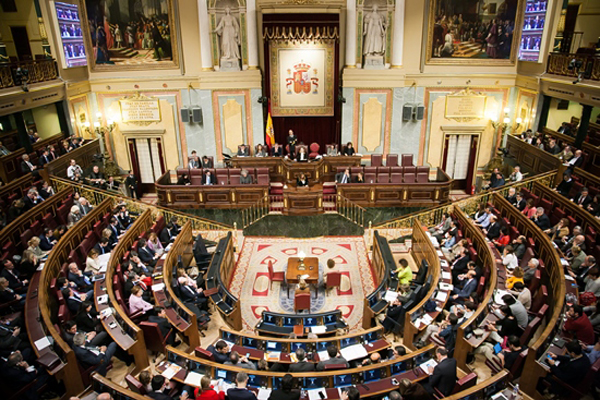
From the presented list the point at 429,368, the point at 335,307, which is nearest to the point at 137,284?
the point at 335,307

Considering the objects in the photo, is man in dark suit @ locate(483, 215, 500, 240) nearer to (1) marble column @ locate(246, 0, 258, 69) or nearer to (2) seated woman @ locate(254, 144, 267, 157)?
(2) seated woman @ locate(254, 144, 267, 157)

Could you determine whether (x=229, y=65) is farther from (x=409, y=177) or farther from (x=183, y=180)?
(x=409, y=177)

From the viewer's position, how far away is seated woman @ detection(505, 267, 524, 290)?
7672 mm

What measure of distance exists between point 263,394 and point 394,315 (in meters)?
3.18

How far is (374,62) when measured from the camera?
14125 mm

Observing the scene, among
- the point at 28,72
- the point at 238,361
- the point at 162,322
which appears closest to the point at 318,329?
the point at 238,361

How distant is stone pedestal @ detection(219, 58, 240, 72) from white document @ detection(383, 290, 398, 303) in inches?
372

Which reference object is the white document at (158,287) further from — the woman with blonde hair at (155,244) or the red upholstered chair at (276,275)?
the red upholstered chair at (276,275)

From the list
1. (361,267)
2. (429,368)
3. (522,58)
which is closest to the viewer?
(429,368)

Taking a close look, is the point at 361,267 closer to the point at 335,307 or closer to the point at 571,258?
the point at 335,307

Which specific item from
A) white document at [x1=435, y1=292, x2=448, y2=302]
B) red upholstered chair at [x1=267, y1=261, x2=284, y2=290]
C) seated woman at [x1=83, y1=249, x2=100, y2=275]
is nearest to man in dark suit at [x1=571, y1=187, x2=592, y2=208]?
white document at [x1=435, y1=292, x2=448, y2=302]

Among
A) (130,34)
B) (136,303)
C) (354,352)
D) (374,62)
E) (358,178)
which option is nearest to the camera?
(354,352)

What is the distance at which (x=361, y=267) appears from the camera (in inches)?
424

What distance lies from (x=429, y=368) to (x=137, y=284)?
209 inches
